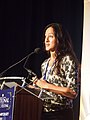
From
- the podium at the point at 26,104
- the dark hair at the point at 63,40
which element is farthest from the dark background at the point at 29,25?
the podium at the point at 26,104

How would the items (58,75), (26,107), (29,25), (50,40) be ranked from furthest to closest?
(29,25), (50,40), (58,75), (26,107)

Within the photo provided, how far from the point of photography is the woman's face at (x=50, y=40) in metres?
3.19

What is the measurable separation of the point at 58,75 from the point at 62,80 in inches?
2.8

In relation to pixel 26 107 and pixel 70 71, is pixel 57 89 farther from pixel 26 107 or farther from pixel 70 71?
pixel 26 107

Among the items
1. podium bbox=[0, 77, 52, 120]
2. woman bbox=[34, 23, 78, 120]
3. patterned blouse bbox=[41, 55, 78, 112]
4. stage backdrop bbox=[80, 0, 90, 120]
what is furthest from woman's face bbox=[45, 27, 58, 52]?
podium bbox=[0, 77, 52, 120]

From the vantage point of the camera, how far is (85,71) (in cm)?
298

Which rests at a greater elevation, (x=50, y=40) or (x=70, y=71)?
(x=50, y=40)

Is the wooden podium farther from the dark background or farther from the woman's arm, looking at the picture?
the dark background

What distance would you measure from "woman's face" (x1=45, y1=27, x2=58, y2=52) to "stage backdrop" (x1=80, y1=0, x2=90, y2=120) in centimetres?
31

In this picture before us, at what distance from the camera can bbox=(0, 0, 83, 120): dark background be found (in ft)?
10.5

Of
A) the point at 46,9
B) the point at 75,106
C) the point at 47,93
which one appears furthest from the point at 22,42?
the point at 75,106

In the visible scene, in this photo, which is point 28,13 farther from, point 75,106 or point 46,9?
point 75,106

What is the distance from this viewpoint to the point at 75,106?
2.97m

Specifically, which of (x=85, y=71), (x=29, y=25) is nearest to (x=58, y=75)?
(x=85, y=71)
